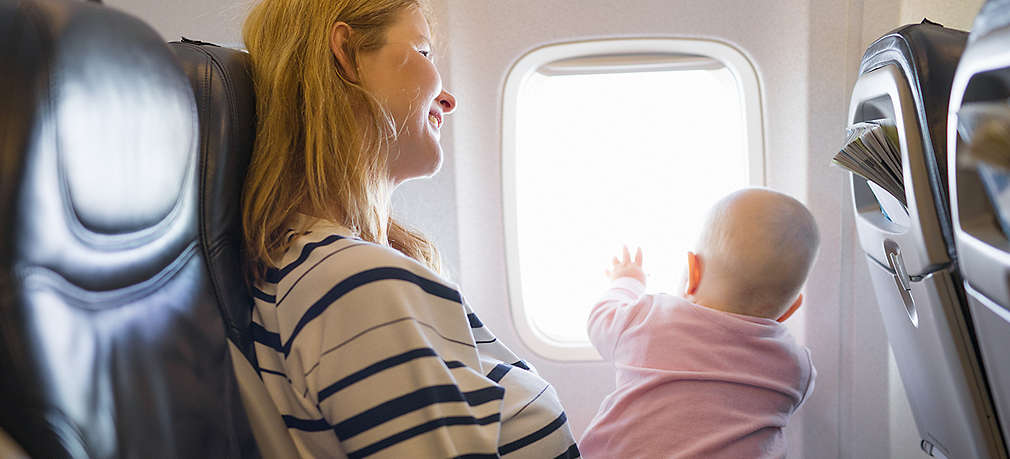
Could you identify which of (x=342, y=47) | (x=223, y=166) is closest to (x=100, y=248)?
(x=223, y=166)

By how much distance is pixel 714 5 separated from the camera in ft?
6.45

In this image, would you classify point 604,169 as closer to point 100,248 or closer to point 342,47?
point 342,47

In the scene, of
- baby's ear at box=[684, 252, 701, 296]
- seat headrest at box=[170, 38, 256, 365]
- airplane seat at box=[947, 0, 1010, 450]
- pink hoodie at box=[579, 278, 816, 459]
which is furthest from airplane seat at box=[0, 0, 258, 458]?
baby's ear at box=[684, 252, 701, 296]

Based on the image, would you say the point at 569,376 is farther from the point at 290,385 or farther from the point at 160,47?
the point at 160,47

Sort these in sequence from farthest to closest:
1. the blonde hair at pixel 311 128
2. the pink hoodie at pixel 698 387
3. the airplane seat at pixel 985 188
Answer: the pink hoodie at pixel 698 387 → the blonde hair at pixel 311 128 → the airplane seat at pixel 985 188

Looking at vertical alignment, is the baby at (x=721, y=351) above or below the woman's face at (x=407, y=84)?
below

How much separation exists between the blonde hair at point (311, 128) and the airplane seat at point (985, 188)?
783 mm

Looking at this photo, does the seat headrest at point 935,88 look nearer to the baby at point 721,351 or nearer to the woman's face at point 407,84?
the baby at point 721,351

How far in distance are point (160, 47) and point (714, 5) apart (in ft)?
5.11

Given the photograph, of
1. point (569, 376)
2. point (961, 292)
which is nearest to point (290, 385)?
point (961, 292)

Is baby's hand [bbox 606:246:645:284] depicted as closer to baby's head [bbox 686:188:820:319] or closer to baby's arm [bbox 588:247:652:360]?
baby's arm [bbox 588:247:652:360]

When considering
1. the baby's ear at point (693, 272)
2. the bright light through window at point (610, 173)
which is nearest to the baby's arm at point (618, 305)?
the baby's ear at point (693, 272)

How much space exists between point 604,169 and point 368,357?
1456mm

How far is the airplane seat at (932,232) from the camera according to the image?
40.9 inches
